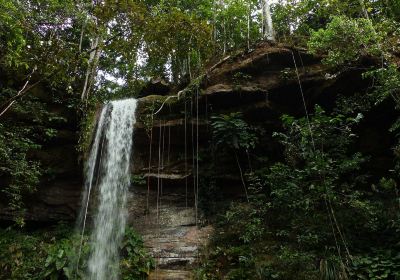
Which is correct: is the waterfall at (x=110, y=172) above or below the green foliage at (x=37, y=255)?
above

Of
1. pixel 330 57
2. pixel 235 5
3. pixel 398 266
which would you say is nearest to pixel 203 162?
pixel 330 57

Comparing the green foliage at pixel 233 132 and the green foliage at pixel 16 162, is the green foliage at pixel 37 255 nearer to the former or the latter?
the green foliage at pixel 16 162

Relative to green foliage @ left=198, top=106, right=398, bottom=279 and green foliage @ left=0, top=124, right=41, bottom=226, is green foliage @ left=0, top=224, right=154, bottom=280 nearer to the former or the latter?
green foliage @ left=0, top=124, right=41, bottom=226

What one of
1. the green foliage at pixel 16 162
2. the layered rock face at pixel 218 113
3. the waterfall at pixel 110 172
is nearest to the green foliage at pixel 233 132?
the layered rock face at pixel 218 113

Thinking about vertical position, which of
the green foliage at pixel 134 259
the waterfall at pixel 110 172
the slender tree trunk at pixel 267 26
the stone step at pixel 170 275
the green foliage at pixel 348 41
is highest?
the slender tree trunk at pixel 267 26

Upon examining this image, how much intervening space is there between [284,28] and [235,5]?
8.16 feet

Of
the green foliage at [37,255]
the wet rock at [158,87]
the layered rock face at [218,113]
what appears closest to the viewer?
the green foliage at [37,255]

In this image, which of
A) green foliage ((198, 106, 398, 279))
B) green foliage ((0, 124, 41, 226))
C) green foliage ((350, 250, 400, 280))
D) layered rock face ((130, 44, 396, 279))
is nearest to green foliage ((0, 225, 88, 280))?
green foliage ((0, 124, 41, 226))

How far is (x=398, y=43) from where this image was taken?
30.0 ft

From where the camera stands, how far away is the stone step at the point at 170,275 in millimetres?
8156

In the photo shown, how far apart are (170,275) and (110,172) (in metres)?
3.71

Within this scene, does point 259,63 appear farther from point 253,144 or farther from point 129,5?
point 129,5

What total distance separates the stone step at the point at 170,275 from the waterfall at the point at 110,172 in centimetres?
167

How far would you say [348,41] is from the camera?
9.02 meters
